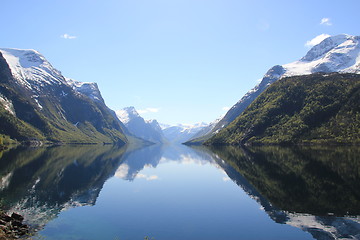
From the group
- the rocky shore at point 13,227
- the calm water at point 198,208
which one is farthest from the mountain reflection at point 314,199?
the rocky shore at point 13,227

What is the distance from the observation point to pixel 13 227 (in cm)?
3444

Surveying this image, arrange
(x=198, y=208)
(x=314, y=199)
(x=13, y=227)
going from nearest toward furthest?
(x=13, y=227)
(x=314, y=199)
(x=198, y=208)

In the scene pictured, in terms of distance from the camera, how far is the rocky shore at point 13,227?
31906 millimetres

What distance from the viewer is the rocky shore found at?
3191 centimetres

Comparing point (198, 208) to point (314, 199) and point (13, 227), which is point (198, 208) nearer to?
point (314, 199)

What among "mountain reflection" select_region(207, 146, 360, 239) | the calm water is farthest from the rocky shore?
"mountain reflection" select_region(207, 146, 360, 239)

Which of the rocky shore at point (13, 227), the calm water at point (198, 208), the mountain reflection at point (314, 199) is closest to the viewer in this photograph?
the rocky shore at point (13, 227)

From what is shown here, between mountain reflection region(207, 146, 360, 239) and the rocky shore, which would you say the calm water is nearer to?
mountain reflection region(207, 146, 360, 239)

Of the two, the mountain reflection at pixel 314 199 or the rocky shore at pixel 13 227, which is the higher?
the rocky shore at pixel 13 227

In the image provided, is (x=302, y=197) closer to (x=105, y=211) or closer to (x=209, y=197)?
(x=209, y=197)

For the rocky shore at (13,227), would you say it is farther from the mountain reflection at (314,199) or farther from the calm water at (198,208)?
the mountain reflection at (314,199)

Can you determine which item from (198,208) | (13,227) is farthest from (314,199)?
(13,227)

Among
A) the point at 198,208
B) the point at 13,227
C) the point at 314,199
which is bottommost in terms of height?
the point at 198,208

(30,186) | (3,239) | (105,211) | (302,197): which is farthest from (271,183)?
(30,186)
